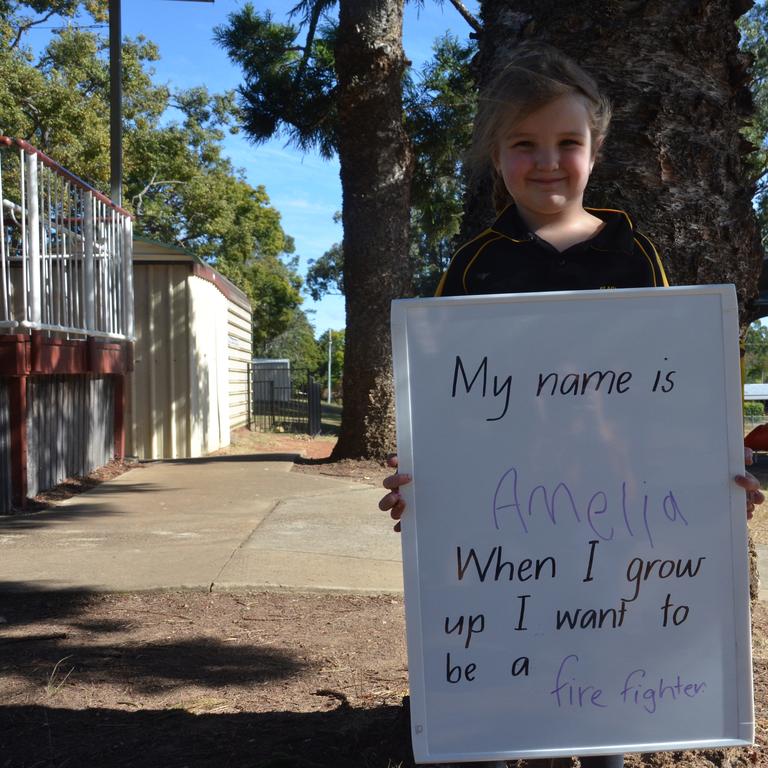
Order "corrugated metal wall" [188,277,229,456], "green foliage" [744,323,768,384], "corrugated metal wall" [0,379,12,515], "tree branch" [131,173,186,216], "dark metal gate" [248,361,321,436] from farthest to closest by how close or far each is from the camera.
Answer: "green foliage" [744,323,768,384] → "tree branch" [131,173,186,216] → "dark metal gate" [248,361,321,436] → "corrugated metal wall" [188,277,229,456] → "corrugated metal wall" [0,379,12,515]

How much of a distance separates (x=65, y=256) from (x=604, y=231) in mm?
6097

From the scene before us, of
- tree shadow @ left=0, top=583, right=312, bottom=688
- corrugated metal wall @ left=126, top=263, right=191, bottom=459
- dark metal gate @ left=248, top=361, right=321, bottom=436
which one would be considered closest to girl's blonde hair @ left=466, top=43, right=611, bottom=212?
tree shadow @ left=0, top=583, right=312, bottom=688

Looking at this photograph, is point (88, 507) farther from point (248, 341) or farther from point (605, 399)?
point (248, 341)

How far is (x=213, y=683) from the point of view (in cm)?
342

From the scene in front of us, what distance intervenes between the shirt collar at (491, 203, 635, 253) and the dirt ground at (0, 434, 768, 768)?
1414 mm

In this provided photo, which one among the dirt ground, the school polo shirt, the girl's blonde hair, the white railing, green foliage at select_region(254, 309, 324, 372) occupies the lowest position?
the dirt ground

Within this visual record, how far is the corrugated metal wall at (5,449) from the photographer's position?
21.6 feet

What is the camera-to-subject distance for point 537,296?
195 centimetres

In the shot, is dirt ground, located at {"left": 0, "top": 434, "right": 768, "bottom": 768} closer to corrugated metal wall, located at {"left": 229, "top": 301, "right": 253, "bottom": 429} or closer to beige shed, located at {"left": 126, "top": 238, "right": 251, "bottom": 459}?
beige shed, located at {"left": 126, "top": 238, "right": 251, "bottom": 459}

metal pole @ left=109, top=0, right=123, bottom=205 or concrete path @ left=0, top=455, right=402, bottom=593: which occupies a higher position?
metal pole @ left=109, top=0, right=123, bottom=205

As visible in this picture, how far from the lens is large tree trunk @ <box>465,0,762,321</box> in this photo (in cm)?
306

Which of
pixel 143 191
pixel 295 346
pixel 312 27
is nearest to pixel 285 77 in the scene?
pixel 312 27

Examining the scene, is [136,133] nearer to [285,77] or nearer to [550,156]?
[285,77]

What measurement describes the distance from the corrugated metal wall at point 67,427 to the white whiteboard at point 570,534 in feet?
19.1
